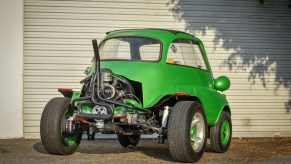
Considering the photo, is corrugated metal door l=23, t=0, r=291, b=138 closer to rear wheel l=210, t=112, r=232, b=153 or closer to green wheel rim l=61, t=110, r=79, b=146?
rear wheel l=210, t=112, r=232, b=153

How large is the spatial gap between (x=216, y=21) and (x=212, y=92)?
4.90 meters

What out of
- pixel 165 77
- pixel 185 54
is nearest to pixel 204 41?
pixel 185 54

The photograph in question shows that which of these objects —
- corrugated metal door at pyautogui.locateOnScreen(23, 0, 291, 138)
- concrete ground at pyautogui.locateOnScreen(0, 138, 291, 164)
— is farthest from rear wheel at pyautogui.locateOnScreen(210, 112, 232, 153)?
corrugated metal door at pyautogui.locateOnScreen(23, 0, 291, 138)

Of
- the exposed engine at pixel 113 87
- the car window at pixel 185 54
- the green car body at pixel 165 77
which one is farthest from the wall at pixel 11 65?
the exposed engine at pixel 113 87

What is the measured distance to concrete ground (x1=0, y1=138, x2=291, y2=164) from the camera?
29.3ft

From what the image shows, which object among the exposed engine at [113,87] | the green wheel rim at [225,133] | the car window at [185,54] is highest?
the car window at [185,54]

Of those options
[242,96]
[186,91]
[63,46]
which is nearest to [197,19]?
[242,96]

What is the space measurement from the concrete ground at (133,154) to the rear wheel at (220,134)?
0.43 feet

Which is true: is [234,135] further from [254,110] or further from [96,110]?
[96,110]

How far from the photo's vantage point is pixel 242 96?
1489cm

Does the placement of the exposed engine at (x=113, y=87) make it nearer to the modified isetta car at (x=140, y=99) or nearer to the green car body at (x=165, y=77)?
the modified isetta car at (x=140, y=99)

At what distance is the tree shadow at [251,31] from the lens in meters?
14.6

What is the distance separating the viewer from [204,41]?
14.6 meters

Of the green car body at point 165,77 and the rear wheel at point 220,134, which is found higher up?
the green car body at point 165,77
